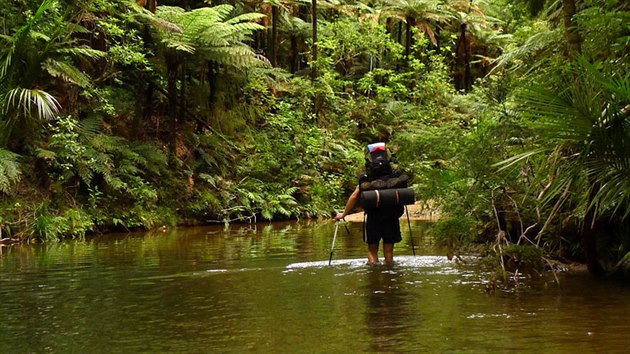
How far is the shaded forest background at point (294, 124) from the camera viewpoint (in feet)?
22.1

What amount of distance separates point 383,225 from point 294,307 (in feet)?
10.4

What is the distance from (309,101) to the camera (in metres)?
25.9

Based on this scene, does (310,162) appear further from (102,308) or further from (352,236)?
(102,308)

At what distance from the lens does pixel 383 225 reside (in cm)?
938

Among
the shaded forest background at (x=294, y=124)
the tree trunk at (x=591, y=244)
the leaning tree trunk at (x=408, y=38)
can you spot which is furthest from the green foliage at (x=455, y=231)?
the leaning tree trunk at (x=408, y=38)

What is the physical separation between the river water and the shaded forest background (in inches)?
33.4

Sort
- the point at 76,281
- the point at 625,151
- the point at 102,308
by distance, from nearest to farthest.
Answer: the point at 625,151 < the point at 102,308 < the point at 76,281

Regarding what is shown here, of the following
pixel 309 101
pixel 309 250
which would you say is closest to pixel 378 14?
pixel 309 101

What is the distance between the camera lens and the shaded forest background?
6.73 m

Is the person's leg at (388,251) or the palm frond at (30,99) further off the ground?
the palm frond at (30,99)

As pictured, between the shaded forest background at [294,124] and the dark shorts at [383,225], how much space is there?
679mm

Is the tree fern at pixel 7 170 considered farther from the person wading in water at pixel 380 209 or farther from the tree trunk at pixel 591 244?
the tree trunk at pixel 591 244

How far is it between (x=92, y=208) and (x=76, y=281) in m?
8.30

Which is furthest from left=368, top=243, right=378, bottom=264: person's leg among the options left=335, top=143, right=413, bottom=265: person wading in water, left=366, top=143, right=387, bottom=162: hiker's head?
left=366, top=143, right=387, bottom=162: hiker's head
